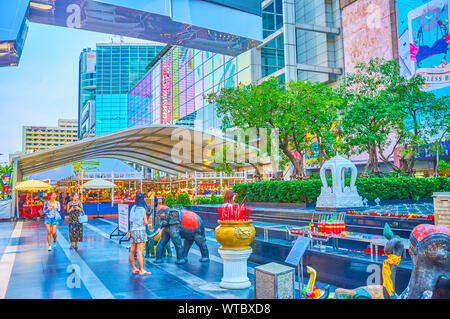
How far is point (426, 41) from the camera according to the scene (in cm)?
2603

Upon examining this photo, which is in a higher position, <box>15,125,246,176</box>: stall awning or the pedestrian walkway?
<box>15,125,246,176</box>: stall awning

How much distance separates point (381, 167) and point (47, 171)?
32.3 metres

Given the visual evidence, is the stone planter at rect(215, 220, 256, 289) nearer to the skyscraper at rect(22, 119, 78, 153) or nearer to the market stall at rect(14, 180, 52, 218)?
the market stall at rect(14, 180, 52, 218)

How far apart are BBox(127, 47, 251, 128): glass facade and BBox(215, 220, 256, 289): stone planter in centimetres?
2762

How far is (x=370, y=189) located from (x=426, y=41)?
1596 cm

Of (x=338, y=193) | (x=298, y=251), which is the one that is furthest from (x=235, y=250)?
(x=338, y=193)

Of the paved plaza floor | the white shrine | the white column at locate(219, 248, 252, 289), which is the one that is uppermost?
the white shrine

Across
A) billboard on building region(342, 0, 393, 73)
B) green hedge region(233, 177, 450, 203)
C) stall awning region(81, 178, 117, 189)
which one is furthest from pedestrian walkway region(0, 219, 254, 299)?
billboard on building region(342, 0, 393, 73)

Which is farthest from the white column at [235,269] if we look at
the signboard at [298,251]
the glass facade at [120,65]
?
the glass facade at [120,65]

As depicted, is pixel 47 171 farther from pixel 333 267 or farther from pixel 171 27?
pixel 333 267

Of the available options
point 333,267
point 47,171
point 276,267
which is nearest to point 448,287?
point 276,267

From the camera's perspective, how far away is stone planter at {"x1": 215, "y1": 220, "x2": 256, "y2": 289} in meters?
6.11

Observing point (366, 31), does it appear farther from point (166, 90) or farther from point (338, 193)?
point (166, 90)

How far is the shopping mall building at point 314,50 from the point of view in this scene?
26.5 m
